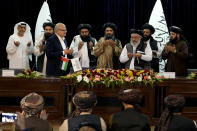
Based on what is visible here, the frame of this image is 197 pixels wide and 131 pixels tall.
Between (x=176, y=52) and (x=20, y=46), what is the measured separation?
9.63ft

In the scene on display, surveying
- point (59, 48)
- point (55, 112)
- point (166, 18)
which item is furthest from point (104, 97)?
point (166, 18)

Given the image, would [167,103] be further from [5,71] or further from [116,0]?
[116,0]

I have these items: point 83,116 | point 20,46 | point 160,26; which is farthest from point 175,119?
point 160,26

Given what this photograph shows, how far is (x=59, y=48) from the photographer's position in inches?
244

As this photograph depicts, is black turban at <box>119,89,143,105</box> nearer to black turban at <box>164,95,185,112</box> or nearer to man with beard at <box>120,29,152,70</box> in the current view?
black turban at <box>164,95,185,112</box>

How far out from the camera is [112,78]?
520 centimetres

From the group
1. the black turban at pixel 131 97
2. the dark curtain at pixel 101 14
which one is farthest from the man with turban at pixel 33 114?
the dark curtain at pixel 101 14

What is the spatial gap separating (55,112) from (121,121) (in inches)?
105

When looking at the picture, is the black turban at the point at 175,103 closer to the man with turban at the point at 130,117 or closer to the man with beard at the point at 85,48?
the man with turban at the point at 130,117

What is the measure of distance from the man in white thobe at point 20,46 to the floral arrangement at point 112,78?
213 cm

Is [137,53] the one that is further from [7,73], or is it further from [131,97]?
[131,97]

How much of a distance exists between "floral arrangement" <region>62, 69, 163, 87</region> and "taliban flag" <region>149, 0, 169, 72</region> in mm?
2597

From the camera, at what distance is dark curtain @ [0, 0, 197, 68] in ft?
26.5

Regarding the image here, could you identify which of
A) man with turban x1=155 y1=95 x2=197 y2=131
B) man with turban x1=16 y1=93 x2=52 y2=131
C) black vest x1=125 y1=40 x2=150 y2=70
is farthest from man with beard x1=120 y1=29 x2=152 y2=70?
man with turban x1=16 y1=93 x2=52 y2=131
